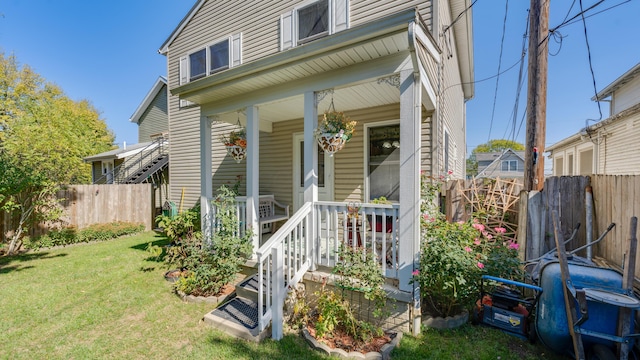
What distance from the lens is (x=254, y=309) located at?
11.8 feet

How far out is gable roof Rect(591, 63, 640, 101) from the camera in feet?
29.5

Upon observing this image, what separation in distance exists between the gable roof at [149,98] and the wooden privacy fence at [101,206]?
6.86m

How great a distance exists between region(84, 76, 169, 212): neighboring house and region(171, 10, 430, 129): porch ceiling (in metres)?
9.03

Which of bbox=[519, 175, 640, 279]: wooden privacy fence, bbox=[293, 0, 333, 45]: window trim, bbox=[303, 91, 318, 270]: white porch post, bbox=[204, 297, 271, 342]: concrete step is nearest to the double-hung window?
bbox=[293, 0, 333, 45]: window trim

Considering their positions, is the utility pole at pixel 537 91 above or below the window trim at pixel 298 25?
below

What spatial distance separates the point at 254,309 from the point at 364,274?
1.72 m

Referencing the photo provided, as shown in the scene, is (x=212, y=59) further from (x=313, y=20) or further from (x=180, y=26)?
(x=313, y=20)

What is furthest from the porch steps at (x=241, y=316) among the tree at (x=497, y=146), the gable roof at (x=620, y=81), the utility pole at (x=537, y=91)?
the tree at (x=497, y=146)

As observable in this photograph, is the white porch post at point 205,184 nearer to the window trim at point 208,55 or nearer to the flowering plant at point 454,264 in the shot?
the window trim at point 208,55

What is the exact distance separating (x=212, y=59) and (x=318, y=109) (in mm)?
5031

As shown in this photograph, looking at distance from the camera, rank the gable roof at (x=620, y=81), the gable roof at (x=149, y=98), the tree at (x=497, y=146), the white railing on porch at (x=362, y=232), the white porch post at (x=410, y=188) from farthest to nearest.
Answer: the tree at (x=497, y=146) < the gable roof at (x=149, y=98) < the gable roof at (x=620, y=81) < the white railing on porch at (x=362, y=232) < the white porch post at (x=410, y=188)

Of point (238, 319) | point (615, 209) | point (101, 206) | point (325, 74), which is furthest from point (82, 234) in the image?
point (615, 209)

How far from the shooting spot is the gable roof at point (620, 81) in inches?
354

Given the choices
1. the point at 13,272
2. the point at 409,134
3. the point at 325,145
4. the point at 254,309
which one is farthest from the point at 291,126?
the point at 13,272
